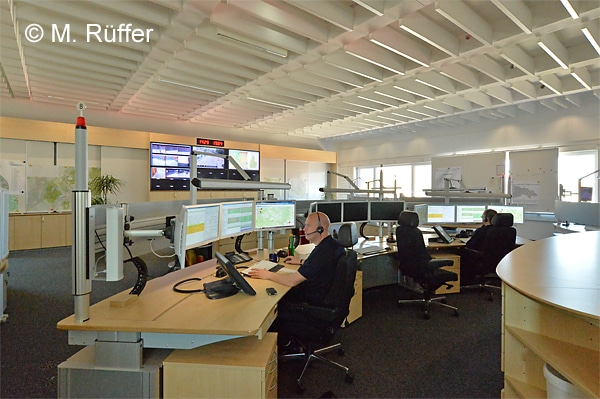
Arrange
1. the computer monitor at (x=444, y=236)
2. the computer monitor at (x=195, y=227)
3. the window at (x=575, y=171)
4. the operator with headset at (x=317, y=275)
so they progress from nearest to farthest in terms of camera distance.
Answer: the computer monitor at (x=195, y=227), the operator with headset at (x=317, y=275), the computer monitor at (x=444, y=236), the window at (x=575, y=171)

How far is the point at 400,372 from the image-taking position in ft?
7.60

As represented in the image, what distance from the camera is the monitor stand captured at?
1928 millimetres

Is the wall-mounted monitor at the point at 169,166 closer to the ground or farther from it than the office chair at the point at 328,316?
farther from it

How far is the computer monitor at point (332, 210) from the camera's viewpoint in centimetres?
361

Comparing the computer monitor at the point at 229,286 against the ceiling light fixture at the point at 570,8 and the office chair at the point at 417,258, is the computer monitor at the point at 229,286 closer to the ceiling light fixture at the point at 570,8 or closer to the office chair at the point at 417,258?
the office chair at the point at 417,258

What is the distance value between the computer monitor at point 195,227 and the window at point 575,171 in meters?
6.21

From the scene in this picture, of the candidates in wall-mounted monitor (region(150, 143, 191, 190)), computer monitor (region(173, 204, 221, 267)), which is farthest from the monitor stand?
wall-mounted monitor (region(150, 143, 191, 190))

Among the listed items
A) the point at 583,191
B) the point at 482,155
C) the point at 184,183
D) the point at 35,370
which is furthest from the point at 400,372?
the point at 184,183

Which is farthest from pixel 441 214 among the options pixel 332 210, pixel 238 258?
pixel 238 258

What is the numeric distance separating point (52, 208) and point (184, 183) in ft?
8.62

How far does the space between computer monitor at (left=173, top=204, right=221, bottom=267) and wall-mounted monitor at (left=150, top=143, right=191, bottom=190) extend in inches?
201

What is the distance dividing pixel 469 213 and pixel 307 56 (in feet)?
11.2

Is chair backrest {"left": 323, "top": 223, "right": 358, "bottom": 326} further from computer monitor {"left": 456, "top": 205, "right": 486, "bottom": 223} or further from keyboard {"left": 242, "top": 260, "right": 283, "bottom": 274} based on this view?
computer monitor {"left": 456, "top": 205, "right": 486, "bottom": 223}

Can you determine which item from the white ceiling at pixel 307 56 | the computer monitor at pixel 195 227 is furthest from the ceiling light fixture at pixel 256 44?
the computer monitor at pixel 195 227
